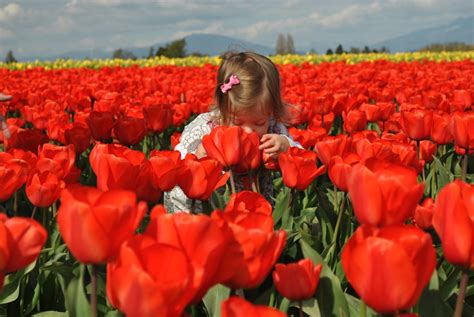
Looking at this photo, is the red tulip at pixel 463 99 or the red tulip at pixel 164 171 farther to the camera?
the red tulip at pixel 463 99

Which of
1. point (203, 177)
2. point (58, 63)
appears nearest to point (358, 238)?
point (203, 177)

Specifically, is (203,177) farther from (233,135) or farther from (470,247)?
(470,247)

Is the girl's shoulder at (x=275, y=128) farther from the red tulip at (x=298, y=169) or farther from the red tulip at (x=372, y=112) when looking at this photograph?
the red tulip at (x=298, y=169)

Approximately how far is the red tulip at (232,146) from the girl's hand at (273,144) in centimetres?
39

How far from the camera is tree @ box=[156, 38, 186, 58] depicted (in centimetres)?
3881

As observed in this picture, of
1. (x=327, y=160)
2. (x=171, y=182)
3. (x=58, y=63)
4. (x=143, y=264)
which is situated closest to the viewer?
(x=143, y=264)

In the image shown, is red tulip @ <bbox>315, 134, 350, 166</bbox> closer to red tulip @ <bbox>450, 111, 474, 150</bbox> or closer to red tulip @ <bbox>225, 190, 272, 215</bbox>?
red tulip @ <bbox>450, 111, 474, 150</bbox>

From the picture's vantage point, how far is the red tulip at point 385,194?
1.25 metres

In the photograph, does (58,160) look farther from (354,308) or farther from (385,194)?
(385,194)

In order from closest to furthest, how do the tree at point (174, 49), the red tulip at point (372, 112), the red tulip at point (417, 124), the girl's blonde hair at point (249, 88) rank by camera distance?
the red tulip at point (417, 124) → the girl's blonde hair at point (249, 88) → the red tulip at point (372, 112) → the tree at point (174, 49)

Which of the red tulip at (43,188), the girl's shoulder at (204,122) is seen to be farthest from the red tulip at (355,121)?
the red tulip at (43,188)

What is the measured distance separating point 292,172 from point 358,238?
3.46ft

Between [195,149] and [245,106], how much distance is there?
0.48 meters

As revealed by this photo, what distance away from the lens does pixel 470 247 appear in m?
1.15
